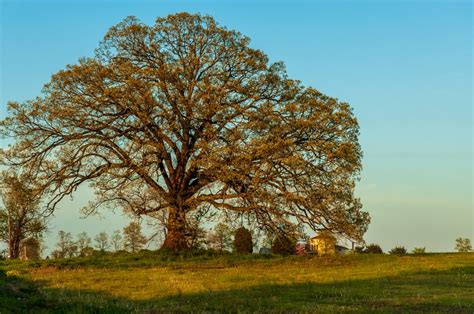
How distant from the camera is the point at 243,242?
4312 centimetres

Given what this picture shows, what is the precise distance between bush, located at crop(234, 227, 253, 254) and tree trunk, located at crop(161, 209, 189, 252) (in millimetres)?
6865

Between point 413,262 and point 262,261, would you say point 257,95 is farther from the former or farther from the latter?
point 413,262

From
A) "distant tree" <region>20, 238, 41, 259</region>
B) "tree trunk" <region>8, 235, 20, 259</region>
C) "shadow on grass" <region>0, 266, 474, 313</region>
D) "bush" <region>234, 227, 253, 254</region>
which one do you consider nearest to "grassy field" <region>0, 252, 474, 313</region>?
"shadow on grass" <region>0, 266, 474, 313</region>

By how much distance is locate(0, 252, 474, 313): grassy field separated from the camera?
15266mm

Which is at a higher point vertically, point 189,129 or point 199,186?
point 189,129

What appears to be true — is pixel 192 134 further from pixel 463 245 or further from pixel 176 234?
pixel 463 245

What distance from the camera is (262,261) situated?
1304 inches

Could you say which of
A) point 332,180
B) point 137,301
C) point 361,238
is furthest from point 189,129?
point 137,301

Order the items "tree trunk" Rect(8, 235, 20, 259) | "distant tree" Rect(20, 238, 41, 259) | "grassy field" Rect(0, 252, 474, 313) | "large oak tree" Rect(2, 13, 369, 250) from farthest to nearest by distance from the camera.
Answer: "distant tree" Rect(20, 238, 41, 259), "tree trunk" Rect(8, 235, 20, 259), "large oak tree" Rect(2, 13, 369, 250), "grassy field" Rect(0, 252, 474, 313)

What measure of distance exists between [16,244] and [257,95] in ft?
122

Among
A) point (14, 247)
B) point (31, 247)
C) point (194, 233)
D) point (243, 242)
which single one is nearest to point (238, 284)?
point (194, 233)

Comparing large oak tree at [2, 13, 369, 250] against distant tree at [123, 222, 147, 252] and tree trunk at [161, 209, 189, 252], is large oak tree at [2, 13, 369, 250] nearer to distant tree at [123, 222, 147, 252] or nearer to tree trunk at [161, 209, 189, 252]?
tree trunk at [161, 209, 189, 252]

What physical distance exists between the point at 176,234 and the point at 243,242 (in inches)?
304

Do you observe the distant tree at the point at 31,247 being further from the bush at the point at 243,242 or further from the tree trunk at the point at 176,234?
the tree trunk at the point at 176,234
